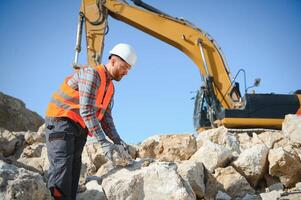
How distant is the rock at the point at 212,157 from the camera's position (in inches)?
166

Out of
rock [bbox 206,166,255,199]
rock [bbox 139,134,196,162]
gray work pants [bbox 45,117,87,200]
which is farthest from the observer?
rock [bbox 139,134,196,162]

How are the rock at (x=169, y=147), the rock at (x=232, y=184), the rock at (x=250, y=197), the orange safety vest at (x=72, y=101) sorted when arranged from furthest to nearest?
the rock at (x=169, y=147) < the rock at (x=232, y=184) < the rock at (x=250, y=197) < the orange safety vest at (x=72, y=101)

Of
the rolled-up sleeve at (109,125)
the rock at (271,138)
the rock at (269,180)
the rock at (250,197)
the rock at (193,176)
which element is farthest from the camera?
the rock at (271,138)

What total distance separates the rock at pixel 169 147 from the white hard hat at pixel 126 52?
7.50 ft

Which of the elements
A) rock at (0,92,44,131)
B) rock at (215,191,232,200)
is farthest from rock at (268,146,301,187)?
rock at (0,92,44,131)

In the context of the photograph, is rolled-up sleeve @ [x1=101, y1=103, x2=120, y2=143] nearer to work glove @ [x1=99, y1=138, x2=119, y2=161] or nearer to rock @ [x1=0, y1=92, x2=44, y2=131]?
work glove @ [x1=99, y1=138, x2=119, y2=161]

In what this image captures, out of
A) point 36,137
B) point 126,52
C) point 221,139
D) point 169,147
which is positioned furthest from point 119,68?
point 36,137

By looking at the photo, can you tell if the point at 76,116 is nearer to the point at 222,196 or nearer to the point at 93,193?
the point at 93,193

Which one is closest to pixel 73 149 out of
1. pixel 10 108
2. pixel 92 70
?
pixel 92 70

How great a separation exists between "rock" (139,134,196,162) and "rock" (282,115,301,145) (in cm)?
198

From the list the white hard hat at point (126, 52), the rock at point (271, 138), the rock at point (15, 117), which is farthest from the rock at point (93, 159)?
the rock at point (15, 117)

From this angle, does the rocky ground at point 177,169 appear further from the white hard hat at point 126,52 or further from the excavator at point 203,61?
the white hard hat at point 126,52

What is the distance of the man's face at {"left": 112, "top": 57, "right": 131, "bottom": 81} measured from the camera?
8.87ft

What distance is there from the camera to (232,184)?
3871 mm
